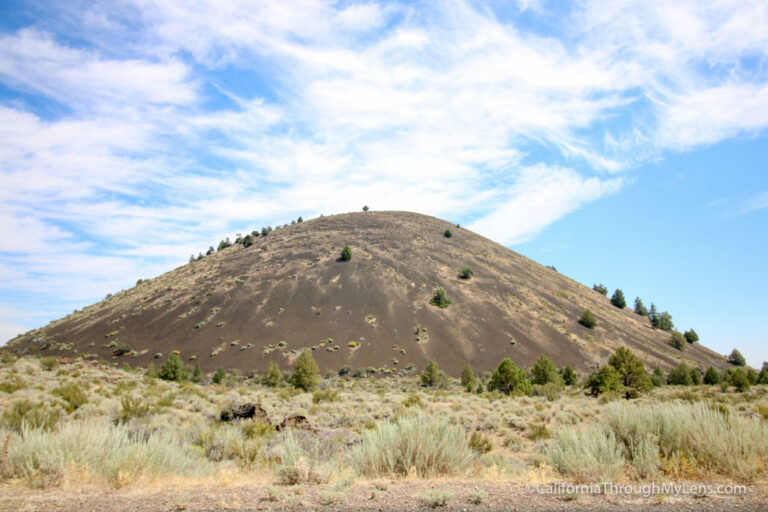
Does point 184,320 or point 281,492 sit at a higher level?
point 184,320

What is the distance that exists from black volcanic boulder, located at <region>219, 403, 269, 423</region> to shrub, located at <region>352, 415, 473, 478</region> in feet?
26.6

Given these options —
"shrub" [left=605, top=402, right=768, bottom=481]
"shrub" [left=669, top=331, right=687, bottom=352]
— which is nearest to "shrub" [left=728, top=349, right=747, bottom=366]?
"shrub" [left=669, top=331, right=687, bottom=352]

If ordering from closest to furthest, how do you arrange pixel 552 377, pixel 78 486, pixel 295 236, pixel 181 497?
pixel 181 497 < pixel 78 486 < pixel 552 377 < pixel 295 236

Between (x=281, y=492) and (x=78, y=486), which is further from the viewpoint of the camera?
(x=78, y=486)

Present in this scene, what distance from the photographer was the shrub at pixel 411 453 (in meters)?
6.65

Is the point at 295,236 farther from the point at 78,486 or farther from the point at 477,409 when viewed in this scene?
the point at 78,486

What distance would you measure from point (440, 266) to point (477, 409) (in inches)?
2004

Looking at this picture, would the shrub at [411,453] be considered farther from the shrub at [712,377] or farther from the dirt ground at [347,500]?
the shrub at [712,377]

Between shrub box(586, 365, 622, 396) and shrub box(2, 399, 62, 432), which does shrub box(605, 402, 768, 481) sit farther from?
shrub box(586, 365, 622, 396)

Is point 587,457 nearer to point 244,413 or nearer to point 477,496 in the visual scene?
point 477,496

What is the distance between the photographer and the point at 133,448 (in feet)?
21.2

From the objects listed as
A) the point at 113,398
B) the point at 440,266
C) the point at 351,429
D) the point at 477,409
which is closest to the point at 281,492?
the point at 351,429

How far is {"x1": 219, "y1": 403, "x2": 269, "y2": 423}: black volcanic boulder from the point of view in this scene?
14.1 metres

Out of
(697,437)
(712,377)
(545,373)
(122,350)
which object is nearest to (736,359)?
(712,377)
